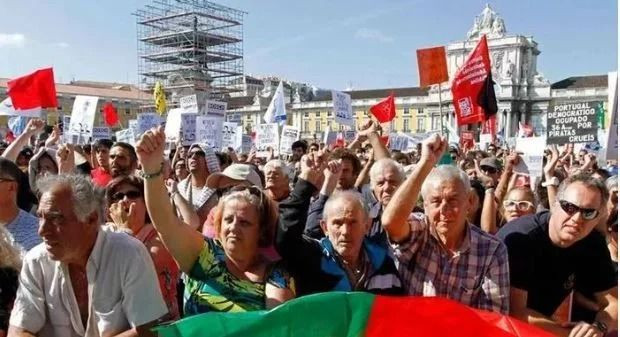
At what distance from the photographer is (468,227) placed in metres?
3.06

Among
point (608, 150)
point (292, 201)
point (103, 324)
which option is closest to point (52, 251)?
point (103, 324)

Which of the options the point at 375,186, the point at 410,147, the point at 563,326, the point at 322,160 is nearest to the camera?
the point at 563,326

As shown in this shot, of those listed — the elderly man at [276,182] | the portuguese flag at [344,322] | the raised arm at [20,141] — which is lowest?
the portuguese flag at [344,322]

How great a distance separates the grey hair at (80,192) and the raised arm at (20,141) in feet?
8.83

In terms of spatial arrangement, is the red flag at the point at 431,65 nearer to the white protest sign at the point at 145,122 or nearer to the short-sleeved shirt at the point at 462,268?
the white protest sign at the point at 145,122

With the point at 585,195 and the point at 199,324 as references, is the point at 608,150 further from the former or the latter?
the point at 199,324

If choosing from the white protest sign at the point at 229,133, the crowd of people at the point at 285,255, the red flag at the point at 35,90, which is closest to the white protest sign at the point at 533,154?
the crowd of people at the point at 285,255

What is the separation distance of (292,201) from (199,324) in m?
0.95

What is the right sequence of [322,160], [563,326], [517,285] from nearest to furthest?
[563,326] < [517,285] < [322,160]

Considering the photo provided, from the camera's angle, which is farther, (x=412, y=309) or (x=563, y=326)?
(x=563, y=326)

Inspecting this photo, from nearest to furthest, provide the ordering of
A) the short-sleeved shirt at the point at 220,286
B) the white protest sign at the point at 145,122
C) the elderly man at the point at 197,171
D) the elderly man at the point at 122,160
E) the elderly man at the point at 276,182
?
1. the short-sleeved shirt at the point at 220,286
2. the elderly man at the point at 276,182
3. the elderly man at the point at 122,160
4. the elderly man at the point at 197,171
5. the white protest sign at the point at 145,122

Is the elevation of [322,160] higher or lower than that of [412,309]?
higher

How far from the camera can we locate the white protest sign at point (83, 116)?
10.2m

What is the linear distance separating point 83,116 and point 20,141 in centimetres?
478
